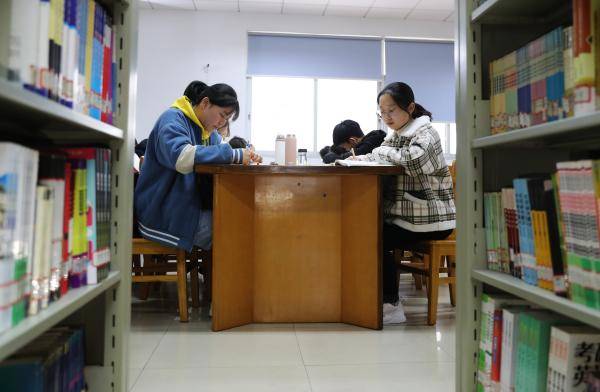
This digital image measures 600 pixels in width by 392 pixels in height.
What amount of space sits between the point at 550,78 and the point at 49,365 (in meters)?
1.24

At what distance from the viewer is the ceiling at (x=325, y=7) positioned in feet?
15.3

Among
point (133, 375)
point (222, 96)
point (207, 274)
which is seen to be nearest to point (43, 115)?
point (133, 375)

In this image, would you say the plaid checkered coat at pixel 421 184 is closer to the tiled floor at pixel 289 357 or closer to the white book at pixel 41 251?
the tiled floor at pixel 289 357

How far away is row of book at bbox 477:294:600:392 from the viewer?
86 cm

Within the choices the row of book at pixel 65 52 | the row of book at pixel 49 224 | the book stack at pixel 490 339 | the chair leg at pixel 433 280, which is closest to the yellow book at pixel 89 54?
the row of book at pixel 65 52

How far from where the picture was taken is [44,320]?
0.73 metres

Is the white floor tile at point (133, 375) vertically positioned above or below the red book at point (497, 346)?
below

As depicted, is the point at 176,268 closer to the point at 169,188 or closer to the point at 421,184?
the point at 169,188

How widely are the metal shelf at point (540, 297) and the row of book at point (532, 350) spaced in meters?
0.05

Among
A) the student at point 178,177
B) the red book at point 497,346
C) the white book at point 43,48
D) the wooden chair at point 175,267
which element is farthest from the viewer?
the wooden chair at point 175,267

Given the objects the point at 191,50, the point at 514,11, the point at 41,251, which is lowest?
the point at 41,251

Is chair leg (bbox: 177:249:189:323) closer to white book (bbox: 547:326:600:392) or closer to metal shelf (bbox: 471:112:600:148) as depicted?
metal shelf (bbox: 471:112:600:148)

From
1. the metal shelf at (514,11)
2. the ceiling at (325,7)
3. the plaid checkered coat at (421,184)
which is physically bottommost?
the plaid checkered coat at (421,184)

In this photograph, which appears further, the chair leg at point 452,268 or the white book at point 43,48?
the chair leg at point 452,268
